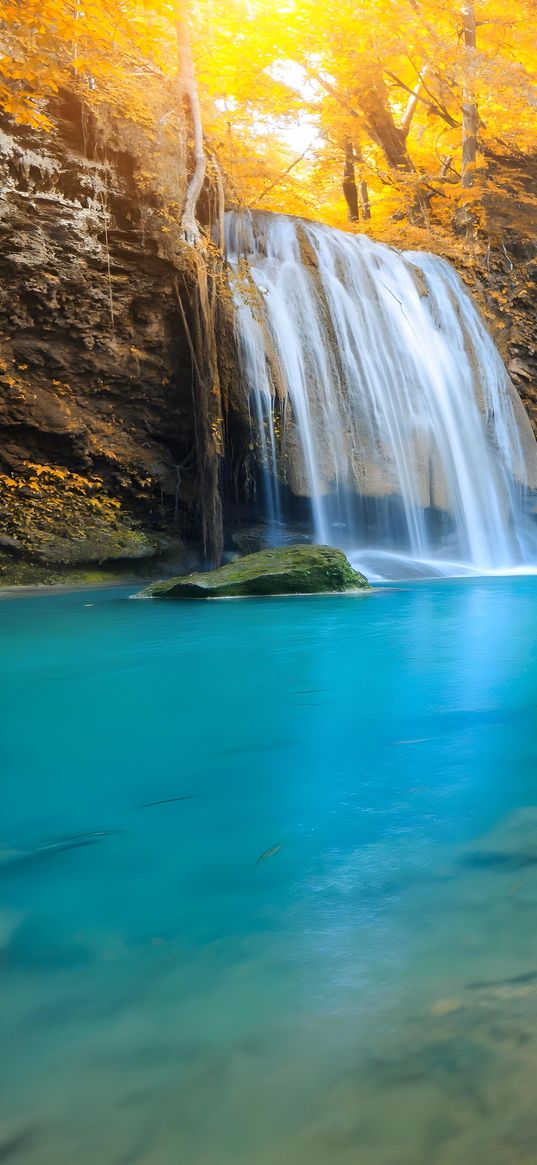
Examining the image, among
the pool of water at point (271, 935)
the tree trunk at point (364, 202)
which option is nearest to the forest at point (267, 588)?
the pool of water at point (271, 935)

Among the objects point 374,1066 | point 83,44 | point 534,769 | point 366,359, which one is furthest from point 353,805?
point 83,44

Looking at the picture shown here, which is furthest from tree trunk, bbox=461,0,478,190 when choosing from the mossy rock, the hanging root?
the mossy rock

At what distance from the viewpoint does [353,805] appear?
1.48 metres

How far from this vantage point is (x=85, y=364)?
995 centimetres

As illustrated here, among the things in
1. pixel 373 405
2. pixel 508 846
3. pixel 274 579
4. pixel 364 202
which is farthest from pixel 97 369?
pixel 364 202

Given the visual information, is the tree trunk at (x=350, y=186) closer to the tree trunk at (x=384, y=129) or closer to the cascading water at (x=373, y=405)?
the tree trunk at (x=384, y=129)

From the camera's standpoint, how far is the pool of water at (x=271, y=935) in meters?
0.66

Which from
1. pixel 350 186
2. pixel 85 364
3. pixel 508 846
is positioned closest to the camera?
pixel 508 846

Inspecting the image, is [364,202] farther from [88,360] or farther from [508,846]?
[508,846]

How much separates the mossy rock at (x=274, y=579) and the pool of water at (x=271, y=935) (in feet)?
14.2

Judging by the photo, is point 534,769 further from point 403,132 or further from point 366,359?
point 403,132

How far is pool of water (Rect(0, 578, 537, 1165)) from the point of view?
0.66 metres

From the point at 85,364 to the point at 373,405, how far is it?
4.24 metres

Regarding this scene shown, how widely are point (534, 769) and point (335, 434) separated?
371 inches
